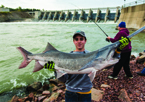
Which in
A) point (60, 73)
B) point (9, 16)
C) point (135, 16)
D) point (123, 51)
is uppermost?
point (9, 16)

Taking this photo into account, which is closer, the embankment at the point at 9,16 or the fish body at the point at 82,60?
the fish body at the point at 82,60

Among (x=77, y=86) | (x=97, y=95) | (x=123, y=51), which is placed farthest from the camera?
(x=123, y=51)

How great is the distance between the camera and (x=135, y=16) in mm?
23188

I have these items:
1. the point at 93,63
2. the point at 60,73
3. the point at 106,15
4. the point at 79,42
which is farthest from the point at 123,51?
the point at 106,15

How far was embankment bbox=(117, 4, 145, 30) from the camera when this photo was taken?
2100 centimetres

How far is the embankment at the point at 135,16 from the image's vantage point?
2100 centimetres

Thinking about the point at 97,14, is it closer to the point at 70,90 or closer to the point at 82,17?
the point at 82,17

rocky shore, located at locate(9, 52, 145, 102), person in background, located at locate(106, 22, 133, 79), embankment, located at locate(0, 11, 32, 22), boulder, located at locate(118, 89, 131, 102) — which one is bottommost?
rocky shore, located at locate(9, 52, 145, 102)

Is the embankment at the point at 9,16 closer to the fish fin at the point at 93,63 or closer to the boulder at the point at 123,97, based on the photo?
the boulder at the point at 123,97

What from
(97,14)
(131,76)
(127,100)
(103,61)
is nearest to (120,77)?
(131,76)

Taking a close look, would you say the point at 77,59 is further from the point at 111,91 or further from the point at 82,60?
the point at 111,91

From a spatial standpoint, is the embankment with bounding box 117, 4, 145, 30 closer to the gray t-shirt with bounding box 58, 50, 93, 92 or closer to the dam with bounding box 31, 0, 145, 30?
the dam with bounding box 31, 0, 145, 30

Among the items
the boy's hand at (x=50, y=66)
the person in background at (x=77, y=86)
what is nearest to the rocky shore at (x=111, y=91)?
the person in background at (x=77, y=86)

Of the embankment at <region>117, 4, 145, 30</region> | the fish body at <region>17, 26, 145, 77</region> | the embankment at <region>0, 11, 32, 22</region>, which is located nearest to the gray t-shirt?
the fish body at <region>17, 26, 145, 77</region>
